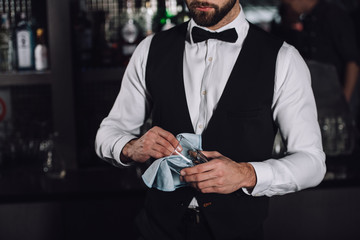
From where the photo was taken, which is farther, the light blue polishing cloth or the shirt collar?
the shirt collar

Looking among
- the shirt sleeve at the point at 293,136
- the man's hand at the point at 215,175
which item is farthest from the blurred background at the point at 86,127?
the man's hand at the point at 215,175

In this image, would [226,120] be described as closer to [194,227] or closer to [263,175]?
[263,175]

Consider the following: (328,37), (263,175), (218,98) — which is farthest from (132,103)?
(328,37)

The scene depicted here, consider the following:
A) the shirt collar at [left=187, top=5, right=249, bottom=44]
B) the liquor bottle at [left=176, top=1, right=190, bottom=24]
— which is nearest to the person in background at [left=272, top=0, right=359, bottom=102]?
the liquor bottle at [left=176, top=1, right=190, bottom=24]

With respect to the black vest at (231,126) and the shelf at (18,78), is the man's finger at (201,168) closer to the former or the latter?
the black vest at (231,126)

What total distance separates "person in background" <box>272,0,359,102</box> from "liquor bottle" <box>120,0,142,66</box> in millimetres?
949

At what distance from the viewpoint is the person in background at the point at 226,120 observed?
4.03 feet

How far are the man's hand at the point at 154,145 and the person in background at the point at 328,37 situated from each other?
1862mm

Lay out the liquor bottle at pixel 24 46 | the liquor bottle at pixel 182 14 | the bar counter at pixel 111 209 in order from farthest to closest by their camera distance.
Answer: the liquor bottle at pixel 182 14 → the liquor bottle at pixel 24 46 → the bar counter at pixel 111 209

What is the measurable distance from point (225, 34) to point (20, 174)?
50.4 inches

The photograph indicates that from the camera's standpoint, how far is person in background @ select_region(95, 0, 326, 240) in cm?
123

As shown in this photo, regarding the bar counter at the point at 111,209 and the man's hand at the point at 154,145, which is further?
the bar counter at the point at 111,209

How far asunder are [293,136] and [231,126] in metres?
0.16

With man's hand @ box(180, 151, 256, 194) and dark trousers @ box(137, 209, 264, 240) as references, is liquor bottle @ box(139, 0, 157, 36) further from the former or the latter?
man's hand @ box(180, 151, 256, 194)
